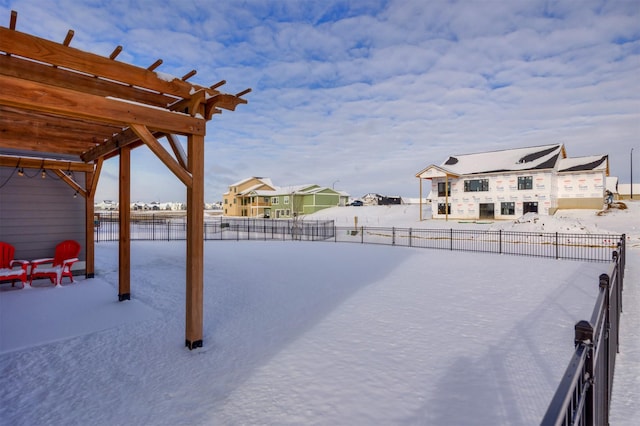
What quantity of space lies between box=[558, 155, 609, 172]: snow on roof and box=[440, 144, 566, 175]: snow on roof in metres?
1.10

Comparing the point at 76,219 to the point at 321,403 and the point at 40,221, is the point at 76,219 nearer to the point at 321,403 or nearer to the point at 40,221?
the point at 40,221

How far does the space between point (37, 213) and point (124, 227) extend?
4421 mm

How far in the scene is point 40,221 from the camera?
9.98m

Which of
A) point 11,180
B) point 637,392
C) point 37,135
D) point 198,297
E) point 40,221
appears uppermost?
point 37,135

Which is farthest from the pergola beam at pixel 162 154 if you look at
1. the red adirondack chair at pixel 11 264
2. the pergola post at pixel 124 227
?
the red adirondack chair at pixel 11 264

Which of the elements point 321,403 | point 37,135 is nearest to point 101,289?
point 37,135

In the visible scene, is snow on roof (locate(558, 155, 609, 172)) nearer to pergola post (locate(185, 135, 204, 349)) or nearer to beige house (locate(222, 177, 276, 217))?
pergola post (locate(185, 135, 204, 349))

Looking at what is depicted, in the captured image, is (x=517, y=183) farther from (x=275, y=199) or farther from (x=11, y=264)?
(x=11, y=264)

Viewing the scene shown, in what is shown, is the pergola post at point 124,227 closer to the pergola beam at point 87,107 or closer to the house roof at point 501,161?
the pergola beam at point 87,107

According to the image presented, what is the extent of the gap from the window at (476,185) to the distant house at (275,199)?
23856mm

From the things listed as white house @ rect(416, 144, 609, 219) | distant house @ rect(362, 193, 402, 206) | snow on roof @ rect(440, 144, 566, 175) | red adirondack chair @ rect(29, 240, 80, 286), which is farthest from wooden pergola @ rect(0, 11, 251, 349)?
distant house @ rect(362, 193, 402, 206)

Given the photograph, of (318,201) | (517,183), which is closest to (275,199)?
(318,201)

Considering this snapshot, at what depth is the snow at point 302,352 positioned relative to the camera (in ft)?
12.2

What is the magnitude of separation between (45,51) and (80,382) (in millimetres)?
4200
